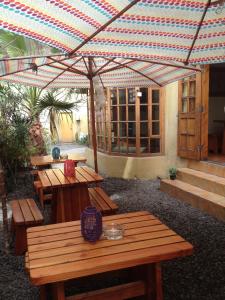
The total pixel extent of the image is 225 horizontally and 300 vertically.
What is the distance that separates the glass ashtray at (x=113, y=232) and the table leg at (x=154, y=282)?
313 millimetres

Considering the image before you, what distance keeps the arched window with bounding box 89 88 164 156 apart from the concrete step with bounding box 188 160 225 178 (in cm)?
95

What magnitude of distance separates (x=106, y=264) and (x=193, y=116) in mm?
4168

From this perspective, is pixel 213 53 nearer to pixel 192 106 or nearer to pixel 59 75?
pixel 59 75

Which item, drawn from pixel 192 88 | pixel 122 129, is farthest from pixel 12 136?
pixel 192 88

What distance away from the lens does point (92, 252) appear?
1.76m

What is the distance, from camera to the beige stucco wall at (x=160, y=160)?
5918mm

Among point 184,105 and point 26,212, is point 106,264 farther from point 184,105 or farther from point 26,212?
point 184,105

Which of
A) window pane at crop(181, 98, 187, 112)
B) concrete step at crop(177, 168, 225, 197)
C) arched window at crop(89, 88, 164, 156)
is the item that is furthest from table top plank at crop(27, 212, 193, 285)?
arched window at crop(89, 88, 164, 156)

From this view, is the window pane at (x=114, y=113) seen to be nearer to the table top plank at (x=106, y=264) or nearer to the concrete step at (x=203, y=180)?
the concrete step at (x=203, y=180)

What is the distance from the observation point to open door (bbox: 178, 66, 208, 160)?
509cm

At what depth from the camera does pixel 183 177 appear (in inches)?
212

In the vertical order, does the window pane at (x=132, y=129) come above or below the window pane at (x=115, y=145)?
above

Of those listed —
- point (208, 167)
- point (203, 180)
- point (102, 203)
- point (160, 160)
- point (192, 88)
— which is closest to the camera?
point (102, 203)

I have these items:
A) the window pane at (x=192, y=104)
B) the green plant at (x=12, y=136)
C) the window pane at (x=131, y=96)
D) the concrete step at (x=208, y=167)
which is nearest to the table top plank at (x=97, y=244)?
the concrete step at (x=208, y=167)
